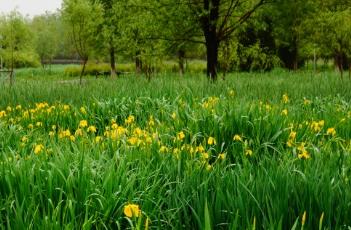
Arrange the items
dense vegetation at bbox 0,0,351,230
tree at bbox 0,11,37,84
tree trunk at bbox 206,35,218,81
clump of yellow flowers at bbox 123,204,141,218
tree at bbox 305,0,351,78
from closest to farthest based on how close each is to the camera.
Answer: clump of yellow flowers at bbox 123,204,141,218, dense vegetation at bbox 0,0,351,230, tree trunk at bbox 206,35,218,81, tree at bbox 305,0,351,78, tree at bbox 0,11,37,84

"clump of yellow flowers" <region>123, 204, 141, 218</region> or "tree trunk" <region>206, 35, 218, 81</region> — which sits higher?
"tree trunk" <region>206, 35, 218, 81</region>

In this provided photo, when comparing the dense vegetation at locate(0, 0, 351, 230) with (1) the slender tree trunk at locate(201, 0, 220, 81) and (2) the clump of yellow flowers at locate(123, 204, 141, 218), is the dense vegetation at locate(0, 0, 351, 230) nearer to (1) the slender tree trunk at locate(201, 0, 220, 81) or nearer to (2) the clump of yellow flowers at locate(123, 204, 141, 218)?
(2) the clump of yellow flowers at locate(123, 204, 141, 218)

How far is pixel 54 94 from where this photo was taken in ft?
31.9

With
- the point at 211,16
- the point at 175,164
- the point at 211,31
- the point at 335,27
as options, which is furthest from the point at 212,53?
the point at 175,164

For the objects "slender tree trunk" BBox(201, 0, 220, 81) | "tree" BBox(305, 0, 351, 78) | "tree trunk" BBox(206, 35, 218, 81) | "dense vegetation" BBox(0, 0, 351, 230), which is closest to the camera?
"dense vegetation" BBox(0, 0, 351, 230)

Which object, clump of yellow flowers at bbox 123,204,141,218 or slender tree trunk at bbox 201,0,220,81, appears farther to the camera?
slender tree trunk at bbox 201,0,220,81

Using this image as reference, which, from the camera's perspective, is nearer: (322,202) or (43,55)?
(322,202)

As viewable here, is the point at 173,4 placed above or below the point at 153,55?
above

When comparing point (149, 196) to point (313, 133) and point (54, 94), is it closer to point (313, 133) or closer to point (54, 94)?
point (313, 133)

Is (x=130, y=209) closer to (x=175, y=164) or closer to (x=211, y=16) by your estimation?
(x=175, y=164)

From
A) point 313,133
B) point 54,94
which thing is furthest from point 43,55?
point 313,133

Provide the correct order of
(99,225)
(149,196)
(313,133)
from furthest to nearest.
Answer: (313,133) → (149,196) → (99,225)

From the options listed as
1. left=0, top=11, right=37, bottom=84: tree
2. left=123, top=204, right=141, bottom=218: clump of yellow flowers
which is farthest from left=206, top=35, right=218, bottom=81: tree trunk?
left=0, top=11, right=37, bottom=84: tree

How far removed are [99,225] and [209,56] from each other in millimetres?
12937
